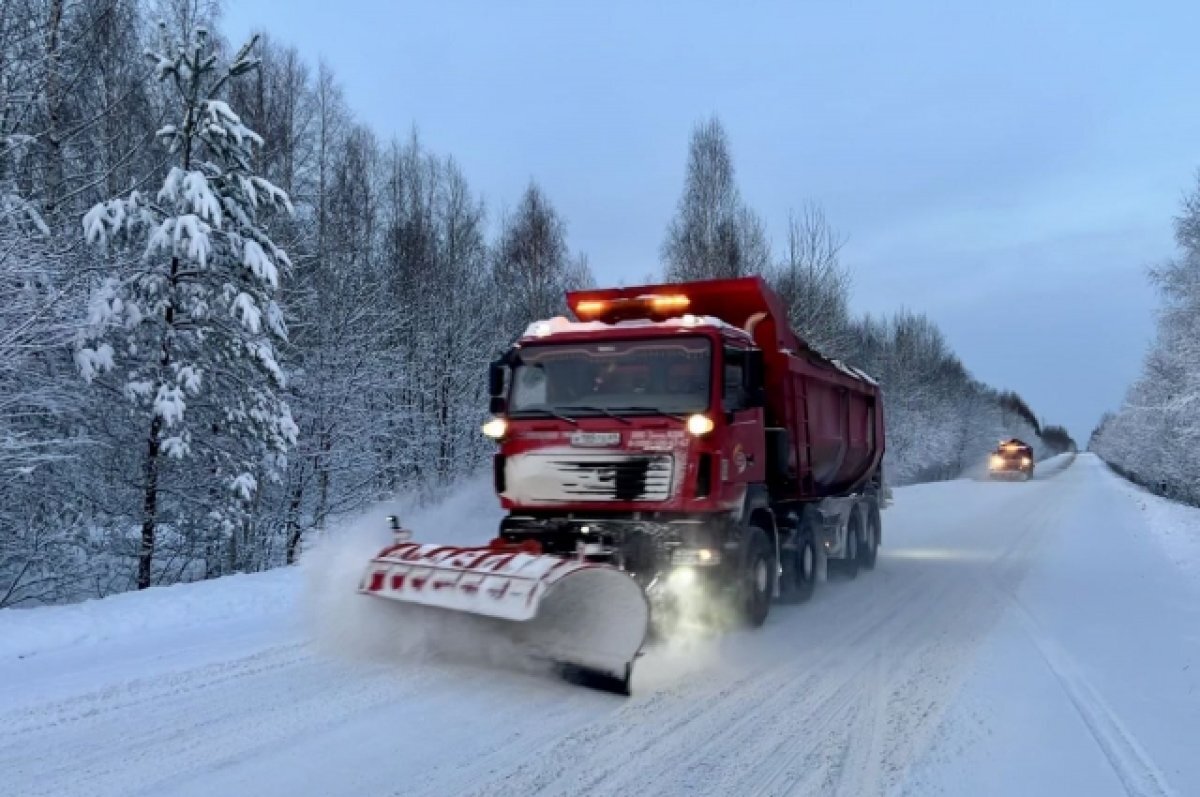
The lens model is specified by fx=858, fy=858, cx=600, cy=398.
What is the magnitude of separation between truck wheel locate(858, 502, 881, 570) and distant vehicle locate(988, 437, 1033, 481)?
38738mm

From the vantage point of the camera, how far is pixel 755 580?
26.6 ft

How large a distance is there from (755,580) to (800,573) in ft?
6.22

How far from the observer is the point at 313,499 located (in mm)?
18312

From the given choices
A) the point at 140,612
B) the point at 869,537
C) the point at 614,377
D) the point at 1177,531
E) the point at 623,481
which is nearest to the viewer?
the point at 623,481

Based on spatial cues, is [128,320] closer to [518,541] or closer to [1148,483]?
[518,541]

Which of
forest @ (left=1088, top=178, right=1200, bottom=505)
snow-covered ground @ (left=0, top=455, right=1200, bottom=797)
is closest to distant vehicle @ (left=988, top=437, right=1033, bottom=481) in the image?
forest @ (left=1088, top=178, right=1200, bottom=505)

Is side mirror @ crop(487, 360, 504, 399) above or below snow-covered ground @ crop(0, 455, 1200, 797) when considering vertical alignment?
above

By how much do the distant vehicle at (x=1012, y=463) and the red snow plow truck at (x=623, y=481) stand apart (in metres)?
44.7

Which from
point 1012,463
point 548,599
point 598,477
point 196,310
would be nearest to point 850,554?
point 598,477

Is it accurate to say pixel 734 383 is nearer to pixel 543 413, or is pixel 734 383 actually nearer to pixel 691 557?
pixel 691 557

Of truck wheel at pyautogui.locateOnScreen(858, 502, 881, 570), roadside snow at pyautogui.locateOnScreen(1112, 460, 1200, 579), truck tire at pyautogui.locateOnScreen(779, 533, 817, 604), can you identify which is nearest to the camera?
truck tire at pyautogui.locateOnScreen(779, 533, 817, 604)

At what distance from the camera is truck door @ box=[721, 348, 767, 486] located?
7.52m

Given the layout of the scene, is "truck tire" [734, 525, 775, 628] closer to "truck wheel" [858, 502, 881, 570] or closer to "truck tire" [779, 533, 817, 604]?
"truck tire" [779, 533, 817, 604]

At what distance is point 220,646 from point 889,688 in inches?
202
